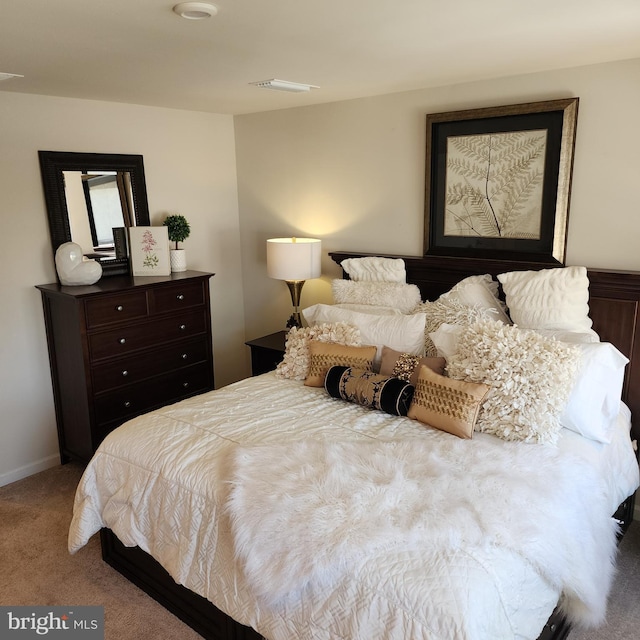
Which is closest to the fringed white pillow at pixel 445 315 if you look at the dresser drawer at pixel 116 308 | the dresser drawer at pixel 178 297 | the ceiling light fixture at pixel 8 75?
the dresser drawer at pixel 178 297

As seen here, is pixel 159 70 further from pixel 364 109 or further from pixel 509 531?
pixel 509 531

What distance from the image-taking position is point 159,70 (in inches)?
106

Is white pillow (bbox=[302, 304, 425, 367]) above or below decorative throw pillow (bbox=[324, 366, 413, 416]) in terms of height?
above

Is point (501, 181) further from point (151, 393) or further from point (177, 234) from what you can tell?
point (151, 393)

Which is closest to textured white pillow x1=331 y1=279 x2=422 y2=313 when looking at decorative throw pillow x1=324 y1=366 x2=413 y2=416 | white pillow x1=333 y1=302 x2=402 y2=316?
white pillow x1=333 y1=302 x2=402 y2=316

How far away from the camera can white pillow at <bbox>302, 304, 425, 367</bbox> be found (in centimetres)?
288

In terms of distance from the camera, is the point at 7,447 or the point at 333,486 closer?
the point at 333,486

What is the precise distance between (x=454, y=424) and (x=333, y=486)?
25.9 inches

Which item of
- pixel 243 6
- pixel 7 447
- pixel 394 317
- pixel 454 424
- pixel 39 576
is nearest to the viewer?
pixel 243 6

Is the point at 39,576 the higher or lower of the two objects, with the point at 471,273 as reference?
lower

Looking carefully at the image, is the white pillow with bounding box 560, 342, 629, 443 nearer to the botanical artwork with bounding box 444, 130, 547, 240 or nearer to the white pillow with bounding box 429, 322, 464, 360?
the white pillow with bounding box 429, 322, 464, 360

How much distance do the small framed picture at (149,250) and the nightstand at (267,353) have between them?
0.81 m

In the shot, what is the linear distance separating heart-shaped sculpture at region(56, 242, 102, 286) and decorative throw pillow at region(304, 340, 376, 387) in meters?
1.52

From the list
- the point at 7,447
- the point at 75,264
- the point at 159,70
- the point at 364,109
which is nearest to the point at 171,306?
the point at 75,264
